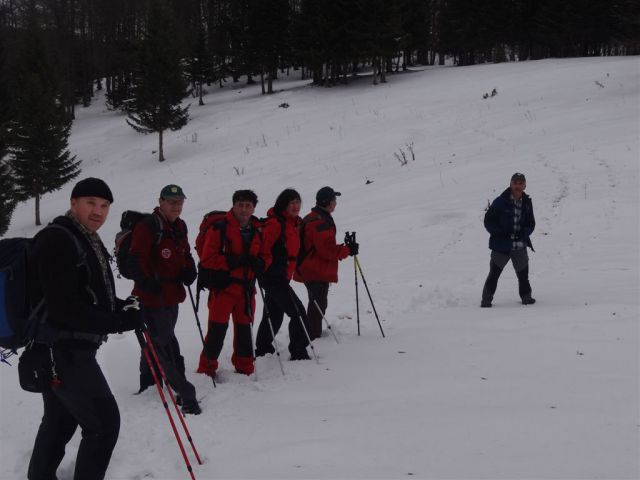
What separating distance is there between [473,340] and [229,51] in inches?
1989

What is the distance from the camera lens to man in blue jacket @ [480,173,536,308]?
8078 mm

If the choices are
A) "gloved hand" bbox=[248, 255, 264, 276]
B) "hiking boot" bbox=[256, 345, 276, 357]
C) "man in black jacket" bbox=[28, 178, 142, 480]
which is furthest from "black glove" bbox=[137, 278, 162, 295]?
"hiking boot" bbox=[256, 345, 276, 357]

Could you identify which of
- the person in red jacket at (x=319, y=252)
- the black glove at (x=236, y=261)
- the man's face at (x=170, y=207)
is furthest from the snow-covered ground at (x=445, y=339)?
the man's face at (x=170, y=207)

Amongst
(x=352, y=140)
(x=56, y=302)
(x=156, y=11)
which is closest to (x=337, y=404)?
(x=56, y=302)

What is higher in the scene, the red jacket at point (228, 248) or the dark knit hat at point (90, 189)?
the dark knit hat at point (90, 189)

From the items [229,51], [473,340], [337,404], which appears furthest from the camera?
[229,51]

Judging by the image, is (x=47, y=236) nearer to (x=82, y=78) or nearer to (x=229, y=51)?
(x=229, y=51)

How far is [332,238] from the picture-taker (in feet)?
21.4

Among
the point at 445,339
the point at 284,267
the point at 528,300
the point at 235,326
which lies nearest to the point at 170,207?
the point at 235,326

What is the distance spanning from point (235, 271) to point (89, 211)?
244 centimetres

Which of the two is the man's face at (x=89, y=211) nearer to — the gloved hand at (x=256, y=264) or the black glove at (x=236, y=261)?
the black glove at (x=236, y=261)

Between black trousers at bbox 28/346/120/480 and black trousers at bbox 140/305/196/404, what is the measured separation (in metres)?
1.33

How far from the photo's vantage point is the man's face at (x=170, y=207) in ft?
16.4

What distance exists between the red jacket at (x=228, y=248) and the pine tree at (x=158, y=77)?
29.4 meters
